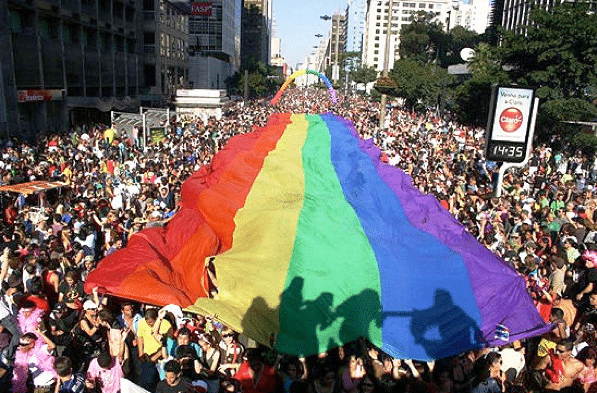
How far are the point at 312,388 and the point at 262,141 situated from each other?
13.6m

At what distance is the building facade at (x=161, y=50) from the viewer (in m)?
49.1

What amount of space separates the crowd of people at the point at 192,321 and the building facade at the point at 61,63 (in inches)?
555

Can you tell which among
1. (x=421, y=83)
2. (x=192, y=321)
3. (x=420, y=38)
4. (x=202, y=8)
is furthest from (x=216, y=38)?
(x=192, y=321)

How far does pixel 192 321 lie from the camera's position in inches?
277

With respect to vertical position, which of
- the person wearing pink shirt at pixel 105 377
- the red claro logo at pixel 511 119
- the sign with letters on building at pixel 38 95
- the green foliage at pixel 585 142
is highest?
the red claro logo at pixel 511 119

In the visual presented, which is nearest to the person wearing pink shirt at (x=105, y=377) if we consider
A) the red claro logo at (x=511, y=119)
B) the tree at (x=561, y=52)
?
the red claro logo at (x=511, y=119)

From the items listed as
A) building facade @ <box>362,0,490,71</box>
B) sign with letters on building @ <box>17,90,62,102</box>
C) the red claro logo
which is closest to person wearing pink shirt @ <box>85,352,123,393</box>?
the red claro logo

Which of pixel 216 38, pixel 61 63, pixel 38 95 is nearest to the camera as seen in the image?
pixel 38 95

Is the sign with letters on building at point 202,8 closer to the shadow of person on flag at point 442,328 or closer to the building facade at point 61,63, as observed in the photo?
the building facade at point 61,63

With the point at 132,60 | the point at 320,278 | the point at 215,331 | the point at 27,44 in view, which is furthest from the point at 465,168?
the point at 132,60

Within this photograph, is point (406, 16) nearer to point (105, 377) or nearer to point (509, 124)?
point (509, 124)

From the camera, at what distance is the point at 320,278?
7.48m

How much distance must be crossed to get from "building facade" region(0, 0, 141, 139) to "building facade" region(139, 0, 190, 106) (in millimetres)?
4204

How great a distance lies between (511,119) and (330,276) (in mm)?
8726
